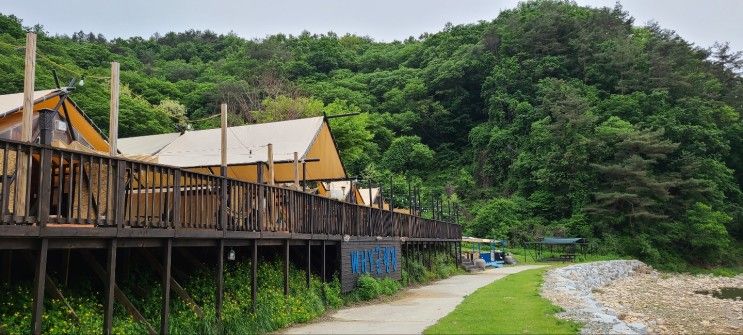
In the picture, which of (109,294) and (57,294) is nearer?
(109,294)

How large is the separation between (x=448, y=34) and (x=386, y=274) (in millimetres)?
73732

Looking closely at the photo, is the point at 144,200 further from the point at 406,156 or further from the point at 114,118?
the point at 406,156

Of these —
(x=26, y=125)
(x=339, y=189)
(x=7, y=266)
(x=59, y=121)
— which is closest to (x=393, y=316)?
(x=7, y=266)

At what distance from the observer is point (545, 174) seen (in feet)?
175

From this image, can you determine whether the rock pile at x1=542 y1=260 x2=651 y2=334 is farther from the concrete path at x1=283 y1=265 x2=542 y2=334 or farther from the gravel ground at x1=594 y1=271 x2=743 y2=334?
the concrete path at x1=283 y1=265 x2=542 y2=334

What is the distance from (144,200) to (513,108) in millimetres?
59349

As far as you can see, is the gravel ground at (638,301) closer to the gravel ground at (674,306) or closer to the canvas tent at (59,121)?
the gravel ground at (674,306)

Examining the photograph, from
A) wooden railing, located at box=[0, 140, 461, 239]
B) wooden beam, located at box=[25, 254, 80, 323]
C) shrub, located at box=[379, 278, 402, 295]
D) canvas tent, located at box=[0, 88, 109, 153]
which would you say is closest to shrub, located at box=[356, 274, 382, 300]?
shrub, located at box=[379, 278, 402, 295]

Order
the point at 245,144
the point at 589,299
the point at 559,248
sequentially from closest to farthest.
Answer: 1. the point at 589,299
2. the point at 245,144
3. the point at 559,248

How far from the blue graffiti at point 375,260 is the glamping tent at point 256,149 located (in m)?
3.06

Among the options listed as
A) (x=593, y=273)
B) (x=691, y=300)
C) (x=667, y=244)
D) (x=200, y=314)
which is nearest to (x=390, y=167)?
(x=667, y=244)

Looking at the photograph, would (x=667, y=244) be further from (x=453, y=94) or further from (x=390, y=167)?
(x=453, y=94)

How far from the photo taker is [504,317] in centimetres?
1173

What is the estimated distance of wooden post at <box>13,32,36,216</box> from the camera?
6562mm
